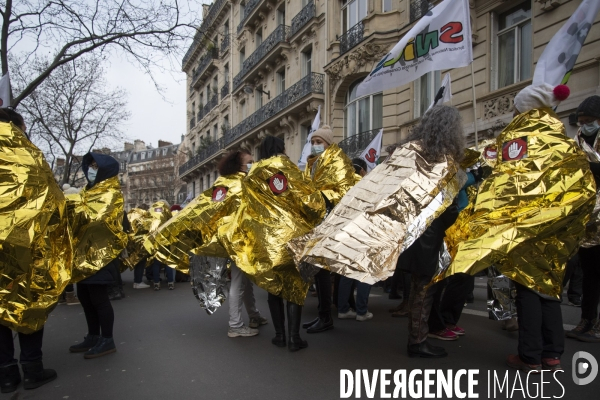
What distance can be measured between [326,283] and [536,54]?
867 centimetres

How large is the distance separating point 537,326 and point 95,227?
3.43 meters

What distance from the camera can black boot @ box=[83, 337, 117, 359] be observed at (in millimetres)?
3850

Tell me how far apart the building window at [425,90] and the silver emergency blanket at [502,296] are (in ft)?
34.6

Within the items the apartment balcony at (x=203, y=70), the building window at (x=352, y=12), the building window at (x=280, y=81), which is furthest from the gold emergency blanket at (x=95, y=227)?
the apartment balcony at (x=203, y=70)

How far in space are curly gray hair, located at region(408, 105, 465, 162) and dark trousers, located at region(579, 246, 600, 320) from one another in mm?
1598

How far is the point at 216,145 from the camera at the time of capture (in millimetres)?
31594

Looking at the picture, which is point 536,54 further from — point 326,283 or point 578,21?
point 326,283

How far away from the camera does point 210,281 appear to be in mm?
4395

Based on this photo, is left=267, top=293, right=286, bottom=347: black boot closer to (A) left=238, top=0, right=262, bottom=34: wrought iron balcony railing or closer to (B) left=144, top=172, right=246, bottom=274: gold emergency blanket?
(B) left=144, top=172, right=246, bottom=274: gold emergency blanket

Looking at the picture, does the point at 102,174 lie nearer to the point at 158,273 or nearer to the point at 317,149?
the point at 317,149

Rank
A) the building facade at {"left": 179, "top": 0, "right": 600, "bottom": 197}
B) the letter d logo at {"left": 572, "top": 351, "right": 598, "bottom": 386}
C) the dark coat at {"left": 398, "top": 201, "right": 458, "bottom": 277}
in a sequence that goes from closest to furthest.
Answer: the letter d logo at {"left": 572, "top": 351, "right": 598, "bottom": 386}
the dark coat at {"left": 398, "top": 201, "right": 458, "bottom": 277}
the building facade at {"left": 179, "top": 0, "right": 600, "bottom": 197}

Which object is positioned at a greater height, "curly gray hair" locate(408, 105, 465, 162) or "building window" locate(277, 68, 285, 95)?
"building window" locate(277, 68, 285, 95)

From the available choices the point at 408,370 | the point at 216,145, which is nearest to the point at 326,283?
the point at 408,370

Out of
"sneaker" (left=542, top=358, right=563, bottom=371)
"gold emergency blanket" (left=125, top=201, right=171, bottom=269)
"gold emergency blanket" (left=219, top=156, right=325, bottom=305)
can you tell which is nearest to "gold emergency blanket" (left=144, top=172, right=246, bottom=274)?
"gold emergency blanket" (left=219, top=156, right=325, bottom=305)
